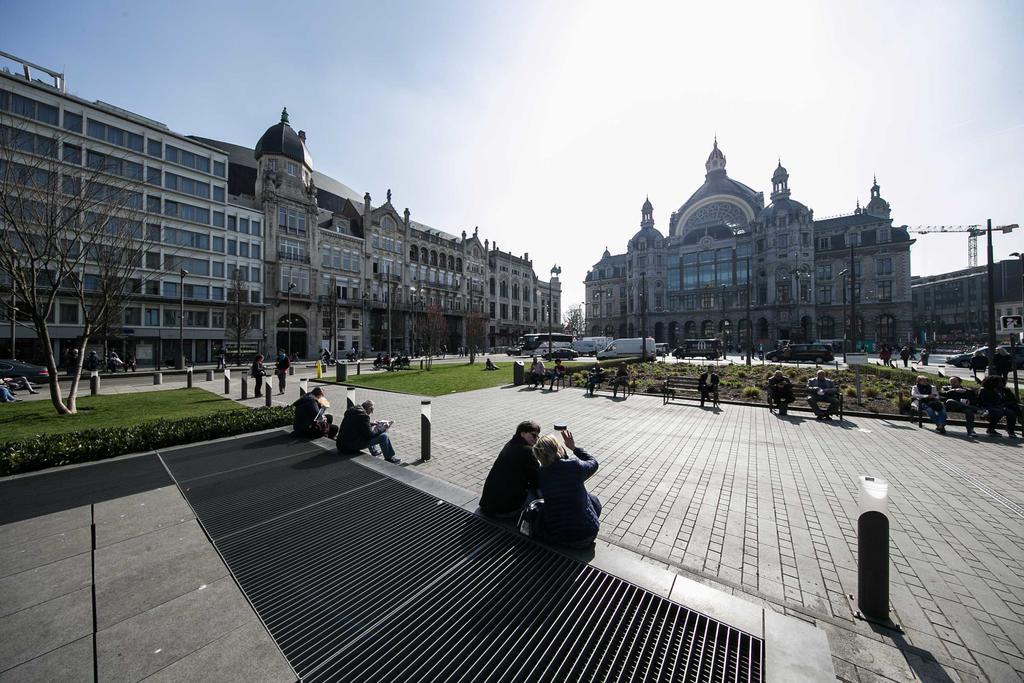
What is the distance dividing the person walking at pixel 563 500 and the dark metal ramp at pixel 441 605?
207 mm

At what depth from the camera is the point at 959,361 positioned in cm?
2856

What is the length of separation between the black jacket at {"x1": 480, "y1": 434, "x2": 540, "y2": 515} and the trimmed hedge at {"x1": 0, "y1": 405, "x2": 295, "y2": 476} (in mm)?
7279

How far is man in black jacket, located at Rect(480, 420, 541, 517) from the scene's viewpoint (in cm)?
438

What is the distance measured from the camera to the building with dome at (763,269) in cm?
5856

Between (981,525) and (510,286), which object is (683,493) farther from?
(510,286)

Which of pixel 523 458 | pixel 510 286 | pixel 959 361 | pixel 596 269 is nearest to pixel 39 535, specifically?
pixel 523 458

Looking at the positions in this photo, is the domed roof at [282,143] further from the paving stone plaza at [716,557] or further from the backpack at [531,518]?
the backpack at [531,518]

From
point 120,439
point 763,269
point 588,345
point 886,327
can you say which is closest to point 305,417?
point 120,439

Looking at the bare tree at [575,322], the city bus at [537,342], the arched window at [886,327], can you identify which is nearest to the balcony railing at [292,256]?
the city bus at [537,342]

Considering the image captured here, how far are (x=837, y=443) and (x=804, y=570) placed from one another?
608 cm

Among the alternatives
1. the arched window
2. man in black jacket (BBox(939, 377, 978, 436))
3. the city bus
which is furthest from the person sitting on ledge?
the arched window

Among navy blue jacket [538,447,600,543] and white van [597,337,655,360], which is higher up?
white van [597,337,655,360]

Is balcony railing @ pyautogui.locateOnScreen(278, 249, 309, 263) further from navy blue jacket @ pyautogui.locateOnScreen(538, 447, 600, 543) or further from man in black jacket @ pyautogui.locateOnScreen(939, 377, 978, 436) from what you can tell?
man in black jacket @ pyautogui.locateOnScreen(939, 377, 978, 436)

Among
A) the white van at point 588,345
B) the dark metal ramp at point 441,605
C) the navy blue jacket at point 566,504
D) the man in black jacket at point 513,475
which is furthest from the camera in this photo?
the white van at point 588,345
